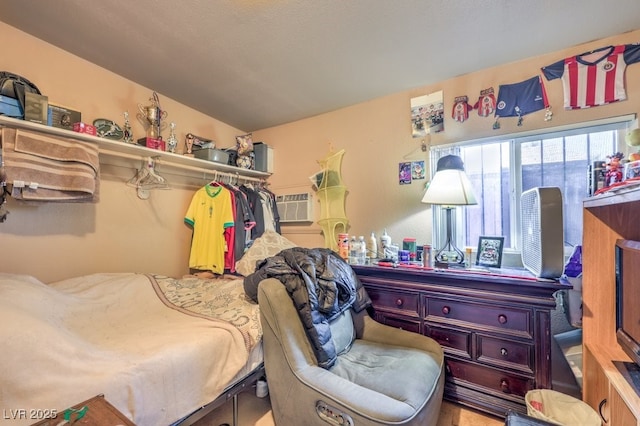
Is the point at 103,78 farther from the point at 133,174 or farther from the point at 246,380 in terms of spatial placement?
the point at 246,380

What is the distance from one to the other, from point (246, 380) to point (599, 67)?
9.36 feet

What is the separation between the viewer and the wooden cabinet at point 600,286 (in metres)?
1.20

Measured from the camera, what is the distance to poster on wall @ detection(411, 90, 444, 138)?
214 centimetres

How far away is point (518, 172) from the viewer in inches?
75.9

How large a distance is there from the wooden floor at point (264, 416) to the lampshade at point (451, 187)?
129 centimetres

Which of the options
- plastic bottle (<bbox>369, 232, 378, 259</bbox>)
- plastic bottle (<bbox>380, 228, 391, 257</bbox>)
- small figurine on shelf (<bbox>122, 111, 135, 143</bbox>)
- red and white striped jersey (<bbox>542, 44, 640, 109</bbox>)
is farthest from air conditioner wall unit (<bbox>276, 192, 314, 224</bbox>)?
red and white striped jersey (<bbox>542, 44, 640, 109</bbox>)

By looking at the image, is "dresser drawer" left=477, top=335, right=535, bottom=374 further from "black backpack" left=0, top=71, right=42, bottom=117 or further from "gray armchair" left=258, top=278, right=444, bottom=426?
"black backpack" left=0, top=71, right=42, bottom=117

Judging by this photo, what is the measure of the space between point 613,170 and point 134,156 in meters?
3.11

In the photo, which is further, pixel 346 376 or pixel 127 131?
Answer: pixel 127 131

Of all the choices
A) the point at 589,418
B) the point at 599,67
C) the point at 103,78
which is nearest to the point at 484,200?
the point at 599,67

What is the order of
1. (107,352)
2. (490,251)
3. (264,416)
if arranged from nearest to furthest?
(107,352) → (264,416) → (490,251)

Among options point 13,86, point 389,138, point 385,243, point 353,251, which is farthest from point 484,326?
point 13,86

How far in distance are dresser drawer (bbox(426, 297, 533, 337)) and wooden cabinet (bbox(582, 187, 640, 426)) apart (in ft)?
0.80

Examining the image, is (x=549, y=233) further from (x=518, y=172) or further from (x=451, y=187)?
(x=518, y=172)
